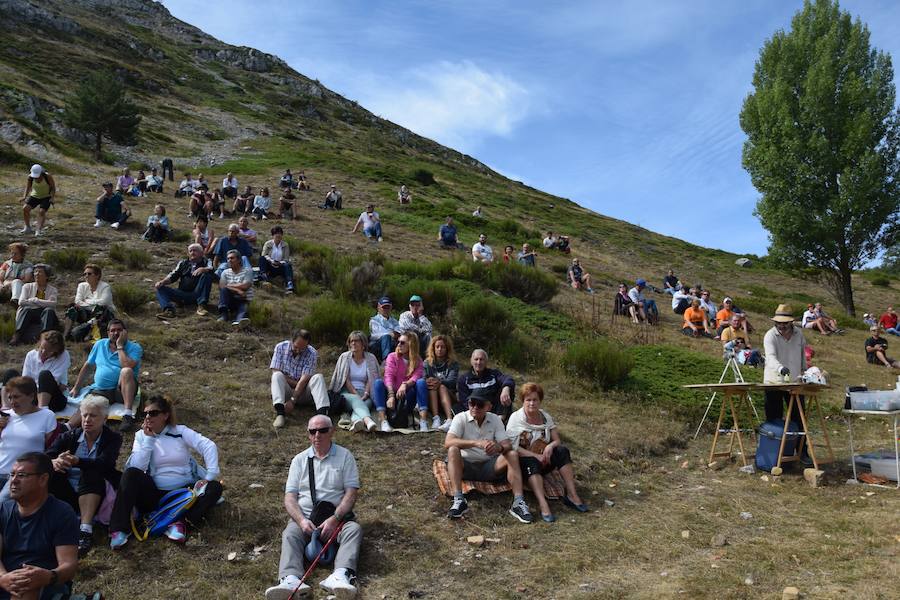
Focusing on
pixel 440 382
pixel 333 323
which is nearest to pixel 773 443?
pixel 440 382

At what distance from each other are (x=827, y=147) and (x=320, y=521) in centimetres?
2462

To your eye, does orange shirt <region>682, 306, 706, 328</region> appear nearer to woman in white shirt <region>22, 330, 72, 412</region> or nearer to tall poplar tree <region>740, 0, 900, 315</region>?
tall poplar tree <region>740, 0, 900, 315</region>

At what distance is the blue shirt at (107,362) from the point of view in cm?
676

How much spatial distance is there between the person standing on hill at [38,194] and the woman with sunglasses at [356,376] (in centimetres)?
952

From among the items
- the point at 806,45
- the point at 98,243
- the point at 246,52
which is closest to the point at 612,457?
the point at 98,243

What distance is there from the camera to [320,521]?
4.68 meters

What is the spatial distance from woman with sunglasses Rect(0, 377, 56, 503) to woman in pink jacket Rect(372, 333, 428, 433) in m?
3.32

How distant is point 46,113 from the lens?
36.9m

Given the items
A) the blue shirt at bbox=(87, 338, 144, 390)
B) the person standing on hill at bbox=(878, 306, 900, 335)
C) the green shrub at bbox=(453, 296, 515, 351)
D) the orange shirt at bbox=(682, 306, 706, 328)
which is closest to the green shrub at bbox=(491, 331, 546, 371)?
the green shrub at bbox=(453, 296, 515, 351)

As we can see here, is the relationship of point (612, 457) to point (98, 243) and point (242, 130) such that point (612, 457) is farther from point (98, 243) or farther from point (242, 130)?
point (242, 130)

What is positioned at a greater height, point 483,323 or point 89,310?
point 483,323

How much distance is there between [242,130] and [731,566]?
57433mm

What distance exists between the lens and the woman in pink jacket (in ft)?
24.2

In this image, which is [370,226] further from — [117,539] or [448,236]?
[117,539]
